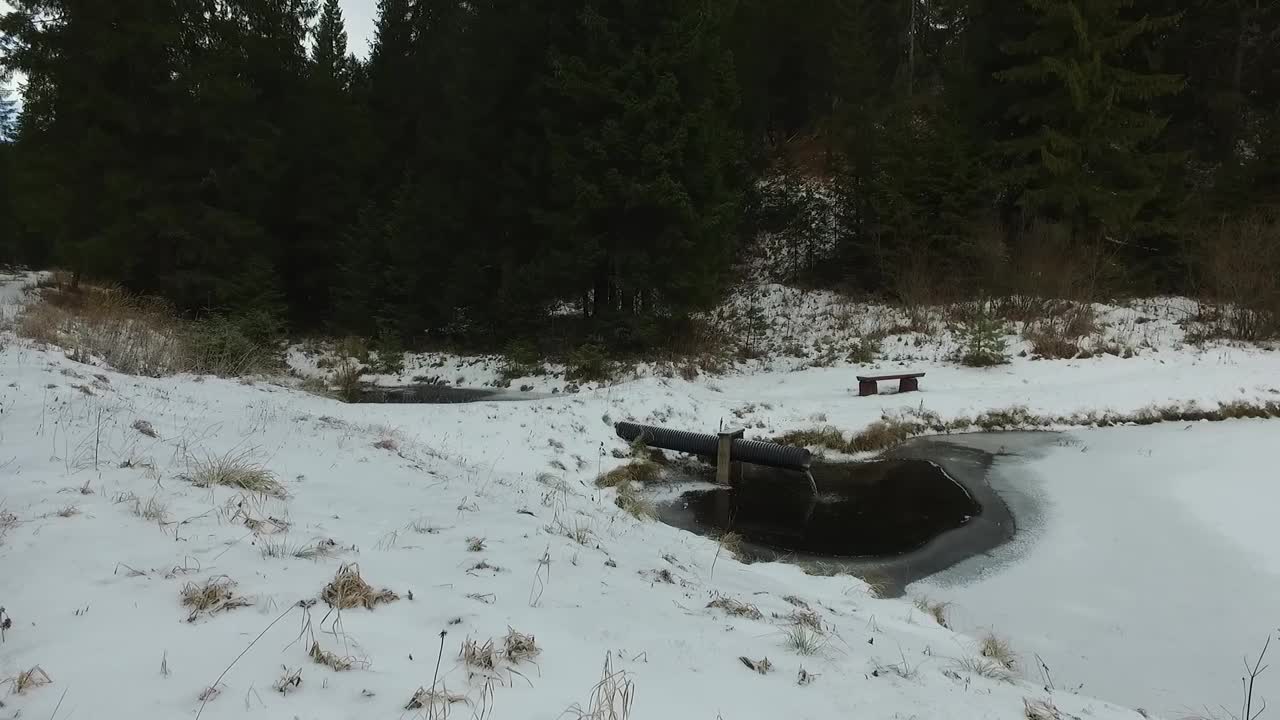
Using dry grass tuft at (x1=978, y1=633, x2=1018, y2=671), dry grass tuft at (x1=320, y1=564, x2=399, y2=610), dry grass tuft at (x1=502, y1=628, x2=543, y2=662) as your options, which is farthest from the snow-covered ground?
dry grass tuft at (x1=320, y1=564, x2=399, y2=610)

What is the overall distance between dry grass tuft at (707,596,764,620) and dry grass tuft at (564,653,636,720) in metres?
1.20

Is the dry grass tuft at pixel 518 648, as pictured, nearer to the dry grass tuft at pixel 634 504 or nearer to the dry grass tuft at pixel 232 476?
the dry grass tuft at pixel 232 476

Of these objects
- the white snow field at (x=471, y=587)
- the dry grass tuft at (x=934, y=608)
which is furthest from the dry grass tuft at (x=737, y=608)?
the dry grass tuft at (x=934, y=608)

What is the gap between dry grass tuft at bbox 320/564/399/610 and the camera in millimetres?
3049

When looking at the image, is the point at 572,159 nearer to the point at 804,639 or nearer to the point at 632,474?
the point at 632,474

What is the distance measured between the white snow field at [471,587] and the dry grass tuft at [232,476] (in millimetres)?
44

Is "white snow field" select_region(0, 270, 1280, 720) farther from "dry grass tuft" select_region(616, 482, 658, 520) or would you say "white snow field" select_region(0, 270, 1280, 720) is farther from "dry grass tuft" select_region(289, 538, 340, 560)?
"dry grass tuft" select_region(616, 482, 658, 520)

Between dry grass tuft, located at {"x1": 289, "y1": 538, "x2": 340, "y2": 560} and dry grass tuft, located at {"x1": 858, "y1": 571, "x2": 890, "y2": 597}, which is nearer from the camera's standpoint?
dry grass tuft, located at {"x1": 289, "y1": 538, "x2": 340, "y2": 560}

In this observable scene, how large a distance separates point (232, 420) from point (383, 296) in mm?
15732

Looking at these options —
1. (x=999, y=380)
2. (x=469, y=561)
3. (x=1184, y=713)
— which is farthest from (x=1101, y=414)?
(x=469, y=561)

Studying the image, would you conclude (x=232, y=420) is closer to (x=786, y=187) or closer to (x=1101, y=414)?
(x=1101, y=414)

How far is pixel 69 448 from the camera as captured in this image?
4609mm

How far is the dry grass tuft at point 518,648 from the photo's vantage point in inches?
110

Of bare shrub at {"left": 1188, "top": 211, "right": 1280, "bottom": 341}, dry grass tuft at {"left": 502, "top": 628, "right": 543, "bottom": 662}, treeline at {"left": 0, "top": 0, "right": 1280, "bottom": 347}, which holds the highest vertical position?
treeline at {"left": 0, "top": 0, "right": 1280, "bottom": 347}
